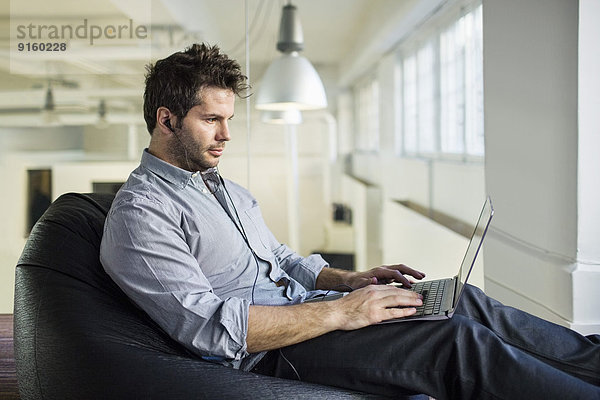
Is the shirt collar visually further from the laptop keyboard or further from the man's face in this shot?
the laptop keyboard

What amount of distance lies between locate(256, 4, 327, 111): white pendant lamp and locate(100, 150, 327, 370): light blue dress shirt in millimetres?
1257

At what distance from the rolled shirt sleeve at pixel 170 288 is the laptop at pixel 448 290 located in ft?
1.12

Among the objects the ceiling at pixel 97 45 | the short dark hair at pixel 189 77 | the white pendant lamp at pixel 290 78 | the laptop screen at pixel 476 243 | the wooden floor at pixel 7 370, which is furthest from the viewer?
the white pendant lamp at pixel 290 78

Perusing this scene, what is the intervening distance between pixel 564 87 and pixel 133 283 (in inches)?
64.1

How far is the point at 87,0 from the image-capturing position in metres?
2.83

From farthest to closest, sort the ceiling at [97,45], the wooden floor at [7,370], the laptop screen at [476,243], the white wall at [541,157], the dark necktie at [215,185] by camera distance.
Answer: the ceiling at [97,45]
the wooden floor at [7,370]
the white wall at [541,157]
the dark necktie at [215,185]
the laptop screen at [476,243]

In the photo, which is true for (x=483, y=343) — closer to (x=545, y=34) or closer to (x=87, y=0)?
(x=545, y=34)

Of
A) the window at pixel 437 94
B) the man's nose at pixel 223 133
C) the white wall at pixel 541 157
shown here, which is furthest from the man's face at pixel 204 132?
the window at pixel 437 94

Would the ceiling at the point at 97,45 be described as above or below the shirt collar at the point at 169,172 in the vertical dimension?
above

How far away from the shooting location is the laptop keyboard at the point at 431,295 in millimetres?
1426

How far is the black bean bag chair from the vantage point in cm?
128

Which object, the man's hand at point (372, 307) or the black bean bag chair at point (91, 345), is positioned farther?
the man's hand at point (372, 307)

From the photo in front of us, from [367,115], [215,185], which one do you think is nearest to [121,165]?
[367,115]

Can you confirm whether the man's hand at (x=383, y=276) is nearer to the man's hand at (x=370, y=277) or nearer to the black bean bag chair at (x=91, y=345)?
the man's hand at (x=370, y=277)
